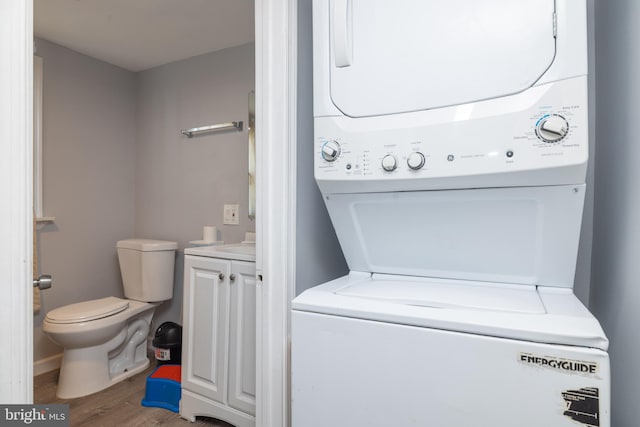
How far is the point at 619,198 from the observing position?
0.88m

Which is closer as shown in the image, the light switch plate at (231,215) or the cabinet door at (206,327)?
the cabinet door at (206,327)

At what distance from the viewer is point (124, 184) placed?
9.61 feet

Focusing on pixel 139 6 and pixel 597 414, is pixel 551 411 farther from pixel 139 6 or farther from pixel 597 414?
pixel 139 6

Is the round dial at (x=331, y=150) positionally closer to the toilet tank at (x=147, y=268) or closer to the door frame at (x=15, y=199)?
the door frame at (x=15, y=199)

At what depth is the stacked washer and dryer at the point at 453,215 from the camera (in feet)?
2.15

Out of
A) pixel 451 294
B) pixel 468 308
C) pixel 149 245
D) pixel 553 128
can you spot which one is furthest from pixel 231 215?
pixel 553 128

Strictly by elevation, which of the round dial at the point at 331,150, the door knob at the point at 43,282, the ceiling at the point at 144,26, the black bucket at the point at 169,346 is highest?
the ceiling at the point at 144,26

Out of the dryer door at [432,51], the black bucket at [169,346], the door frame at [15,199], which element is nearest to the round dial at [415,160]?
the dryer door at [432,51]

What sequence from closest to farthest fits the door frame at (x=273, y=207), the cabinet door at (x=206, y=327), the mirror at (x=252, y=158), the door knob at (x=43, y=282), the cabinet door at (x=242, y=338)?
the door knob at (x=43, y=282) < the door frame at (x=273, y=207) < the cabinet door at (x=242, y=338) < the cabinet door at (x=206, y=327) < the mirror at (x=252, y=158)

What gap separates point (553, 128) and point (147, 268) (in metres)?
2.58

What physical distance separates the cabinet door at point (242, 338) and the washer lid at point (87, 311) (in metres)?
1.05

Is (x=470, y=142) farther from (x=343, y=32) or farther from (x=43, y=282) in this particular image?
(x=43, y=282)

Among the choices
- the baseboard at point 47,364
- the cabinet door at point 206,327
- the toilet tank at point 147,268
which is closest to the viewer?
the cabinet door at point 206,327

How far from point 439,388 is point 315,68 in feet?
2.99
